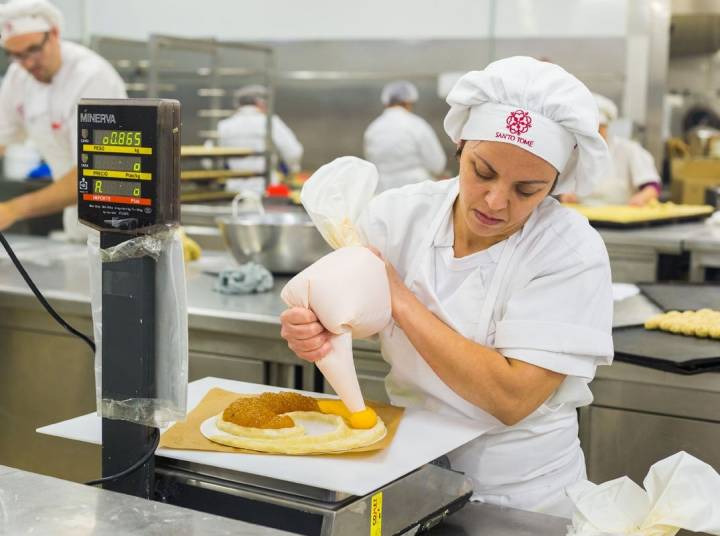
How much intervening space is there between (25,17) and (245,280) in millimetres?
1663

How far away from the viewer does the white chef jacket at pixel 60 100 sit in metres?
3.71

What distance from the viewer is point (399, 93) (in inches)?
263

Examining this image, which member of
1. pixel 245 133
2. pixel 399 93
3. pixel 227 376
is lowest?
pixel 227 376

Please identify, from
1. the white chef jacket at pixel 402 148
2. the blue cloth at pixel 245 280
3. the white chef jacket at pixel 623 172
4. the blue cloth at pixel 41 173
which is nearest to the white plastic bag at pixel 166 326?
the blue cloth at pixel 245 280

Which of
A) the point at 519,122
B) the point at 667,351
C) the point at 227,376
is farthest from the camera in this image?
the point at 227,376

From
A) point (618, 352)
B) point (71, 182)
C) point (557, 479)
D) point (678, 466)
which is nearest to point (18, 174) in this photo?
point (71, 182)

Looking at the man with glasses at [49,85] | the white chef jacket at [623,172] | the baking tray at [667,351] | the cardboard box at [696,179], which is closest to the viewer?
the baking tray at [667,351]

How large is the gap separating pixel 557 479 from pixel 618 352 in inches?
25.3

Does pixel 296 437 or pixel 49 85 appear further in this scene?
pixel 49 85

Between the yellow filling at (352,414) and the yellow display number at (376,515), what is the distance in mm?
195

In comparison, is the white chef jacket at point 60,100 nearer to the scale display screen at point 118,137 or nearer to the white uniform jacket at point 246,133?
the white uniform jacket at point 246,133

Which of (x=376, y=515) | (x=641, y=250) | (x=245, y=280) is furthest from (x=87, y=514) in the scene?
(x=641, y=250)

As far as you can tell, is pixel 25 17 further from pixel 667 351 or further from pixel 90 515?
pixel 90 515

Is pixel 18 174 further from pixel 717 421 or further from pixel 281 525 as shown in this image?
pixel 281 525
